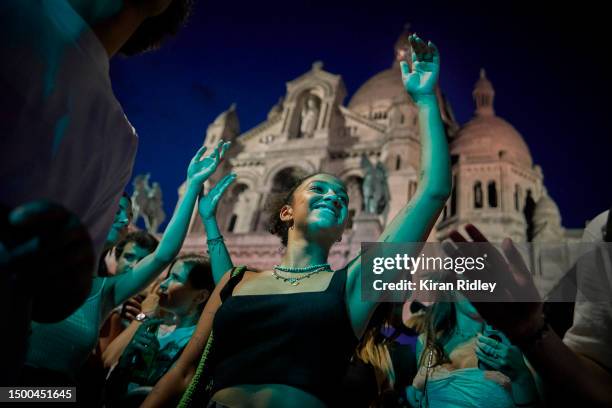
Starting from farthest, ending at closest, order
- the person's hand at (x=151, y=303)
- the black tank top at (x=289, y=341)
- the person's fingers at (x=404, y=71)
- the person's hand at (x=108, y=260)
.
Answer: the person's hand at (x=151, y=303)
the person's hand at (x=108, y=260)
the person's fingers at (x=404, y=71)
the black tank top at (x=289, y=341)

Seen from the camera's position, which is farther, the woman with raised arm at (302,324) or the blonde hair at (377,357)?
the blonde hair at (377,357)

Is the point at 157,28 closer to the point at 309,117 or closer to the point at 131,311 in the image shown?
the point at 131,311

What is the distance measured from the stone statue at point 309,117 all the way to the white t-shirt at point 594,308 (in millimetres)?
22728

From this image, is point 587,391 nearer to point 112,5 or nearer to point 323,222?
point 323,222

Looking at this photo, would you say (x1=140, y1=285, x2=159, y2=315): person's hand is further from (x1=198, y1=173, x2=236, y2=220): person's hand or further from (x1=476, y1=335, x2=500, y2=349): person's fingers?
(x1=476, y1=335, x2=500, y2=349): person's fingers

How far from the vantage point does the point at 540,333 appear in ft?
4.34

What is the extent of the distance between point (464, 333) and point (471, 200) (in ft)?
A: 62.3

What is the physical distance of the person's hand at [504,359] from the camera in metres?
1.93

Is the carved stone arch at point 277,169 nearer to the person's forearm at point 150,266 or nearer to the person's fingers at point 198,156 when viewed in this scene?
the person's fingers at point 198,156

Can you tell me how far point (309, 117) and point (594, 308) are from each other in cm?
2438

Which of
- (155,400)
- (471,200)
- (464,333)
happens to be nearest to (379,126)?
(471,200)

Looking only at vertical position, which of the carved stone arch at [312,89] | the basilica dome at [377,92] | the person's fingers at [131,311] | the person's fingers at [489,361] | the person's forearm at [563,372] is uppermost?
the basilica dome at [377,92]

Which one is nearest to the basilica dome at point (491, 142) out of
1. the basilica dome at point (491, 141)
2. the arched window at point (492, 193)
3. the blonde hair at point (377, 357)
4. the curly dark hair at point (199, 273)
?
the basilica dome at point (491, 141)

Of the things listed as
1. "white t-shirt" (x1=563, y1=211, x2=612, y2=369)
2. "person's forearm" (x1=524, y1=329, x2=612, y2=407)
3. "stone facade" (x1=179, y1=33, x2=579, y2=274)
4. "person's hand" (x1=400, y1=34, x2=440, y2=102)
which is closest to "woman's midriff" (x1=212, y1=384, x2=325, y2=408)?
"person's forearm" (x1=524, y1=329, x2=612, y2=407)
